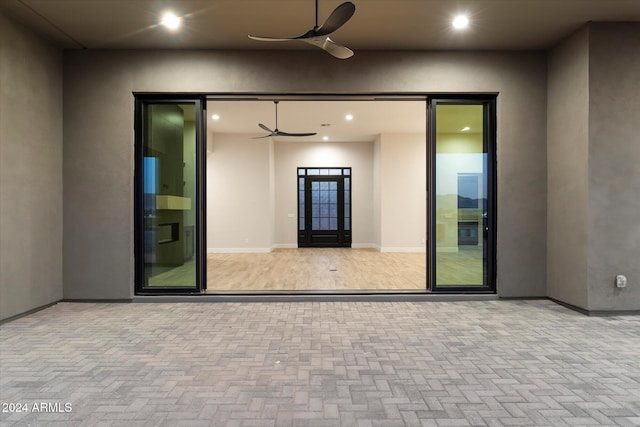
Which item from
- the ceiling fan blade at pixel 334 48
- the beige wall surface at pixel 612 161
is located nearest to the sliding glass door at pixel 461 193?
the beige wall surface at pixel 612 161

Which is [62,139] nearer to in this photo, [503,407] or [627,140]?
[503,407]

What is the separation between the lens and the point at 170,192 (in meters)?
5.11

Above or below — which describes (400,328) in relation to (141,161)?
below

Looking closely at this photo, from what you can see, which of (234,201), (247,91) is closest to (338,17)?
(247,91)

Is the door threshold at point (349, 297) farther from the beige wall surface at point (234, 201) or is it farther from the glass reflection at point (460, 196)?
the beige wall surface at point (234, 201)

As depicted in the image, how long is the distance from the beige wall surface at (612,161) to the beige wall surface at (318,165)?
789cm

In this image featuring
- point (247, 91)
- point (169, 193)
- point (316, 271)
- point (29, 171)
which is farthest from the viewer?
point (316, 271)

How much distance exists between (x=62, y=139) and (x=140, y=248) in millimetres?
1719

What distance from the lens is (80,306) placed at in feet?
15.5

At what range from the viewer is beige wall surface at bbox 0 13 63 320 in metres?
4.02

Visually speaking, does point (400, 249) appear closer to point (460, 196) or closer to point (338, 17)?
point (460, 196)

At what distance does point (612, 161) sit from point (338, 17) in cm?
352

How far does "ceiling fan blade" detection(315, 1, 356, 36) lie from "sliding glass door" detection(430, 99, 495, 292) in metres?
2.34

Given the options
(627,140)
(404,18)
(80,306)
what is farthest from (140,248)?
(627,140)
